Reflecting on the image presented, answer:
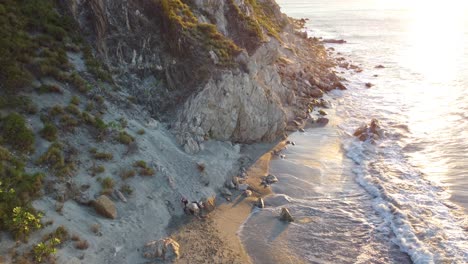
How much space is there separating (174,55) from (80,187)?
34.3 ft

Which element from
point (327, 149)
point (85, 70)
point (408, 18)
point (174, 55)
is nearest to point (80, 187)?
point (85, 70)

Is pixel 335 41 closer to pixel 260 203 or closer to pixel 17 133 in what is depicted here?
pixel 260 203

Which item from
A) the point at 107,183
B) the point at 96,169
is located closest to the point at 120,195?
the point at 107,183

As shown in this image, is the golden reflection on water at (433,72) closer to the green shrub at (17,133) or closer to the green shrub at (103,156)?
the green shrub at (103,156)

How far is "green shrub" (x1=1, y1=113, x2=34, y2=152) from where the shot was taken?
14.4m

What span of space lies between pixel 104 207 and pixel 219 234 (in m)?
4.68

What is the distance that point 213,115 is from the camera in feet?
70.5

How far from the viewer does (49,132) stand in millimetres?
15375

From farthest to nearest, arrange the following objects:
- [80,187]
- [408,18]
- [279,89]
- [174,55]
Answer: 1. [408,18]
2. [279,89]
3. [174,55]
4. [80,187]

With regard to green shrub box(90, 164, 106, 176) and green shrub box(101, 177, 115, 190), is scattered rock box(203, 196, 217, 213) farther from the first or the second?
green shrub box(90, 164, 106, 176)

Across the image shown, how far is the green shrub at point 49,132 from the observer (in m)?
15.3

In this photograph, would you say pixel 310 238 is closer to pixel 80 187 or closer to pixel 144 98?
pixel 80 187

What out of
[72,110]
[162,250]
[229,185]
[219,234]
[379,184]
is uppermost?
[72,110]

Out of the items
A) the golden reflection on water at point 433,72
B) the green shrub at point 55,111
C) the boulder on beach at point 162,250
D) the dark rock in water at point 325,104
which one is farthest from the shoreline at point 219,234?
the dark rock in water at point 325,104
